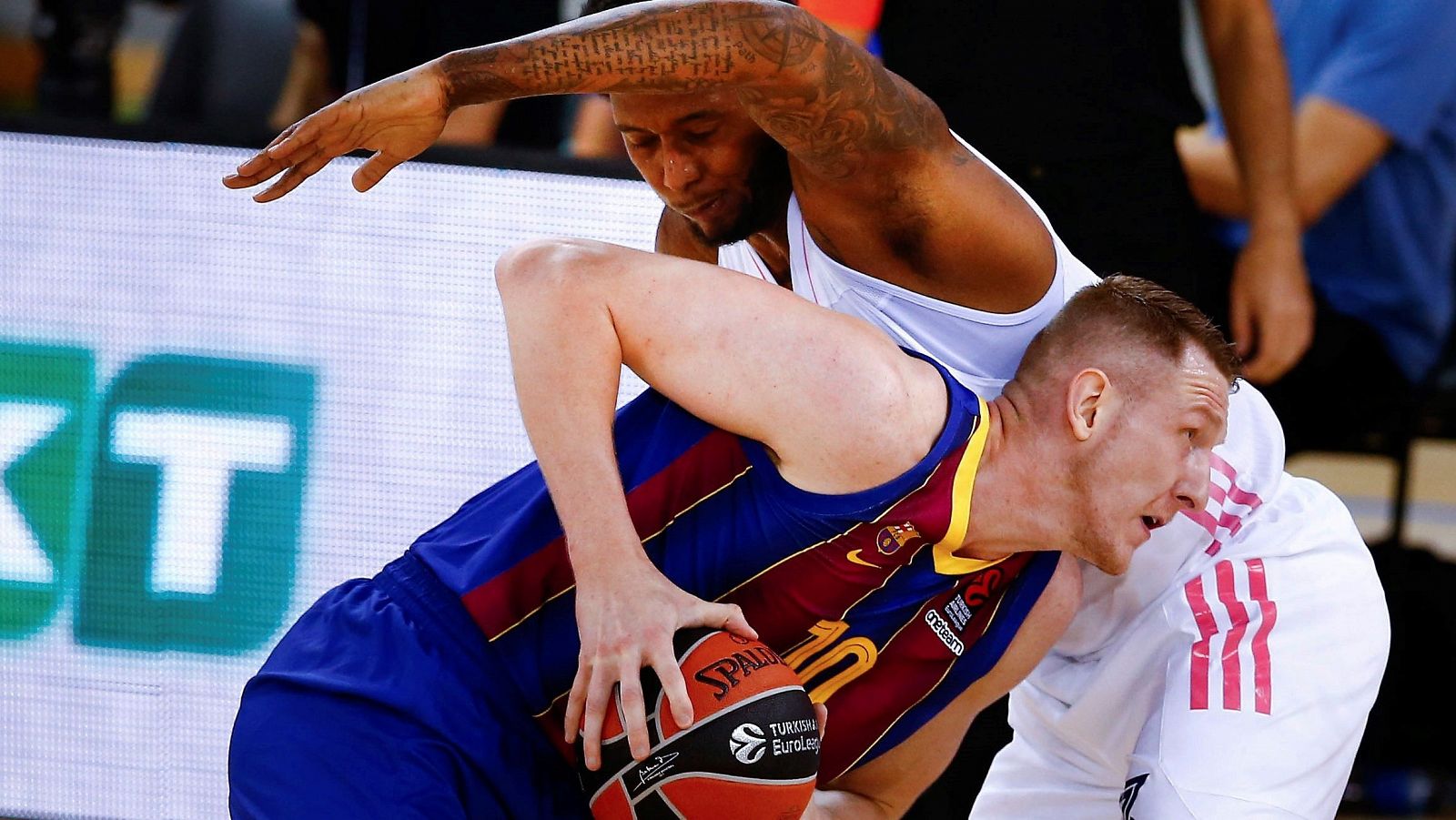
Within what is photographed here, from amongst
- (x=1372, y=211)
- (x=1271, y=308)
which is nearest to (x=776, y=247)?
(x=1271, y=308)

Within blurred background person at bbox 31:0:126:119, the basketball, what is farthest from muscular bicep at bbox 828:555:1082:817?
blurred background person at bbox 31:0:126:119

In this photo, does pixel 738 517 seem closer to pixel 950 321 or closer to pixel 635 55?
pixel 950 321

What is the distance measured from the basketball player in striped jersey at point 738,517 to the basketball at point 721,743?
0.04 meters

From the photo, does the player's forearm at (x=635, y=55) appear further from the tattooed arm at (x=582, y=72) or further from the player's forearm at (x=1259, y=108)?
the player's forearm at (x=1259, y=108)

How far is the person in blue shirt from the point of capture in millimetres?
3475

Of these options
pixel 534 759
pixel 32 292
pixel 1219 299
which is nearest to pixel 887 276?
pixel 534 759

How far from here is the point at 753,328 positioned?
186cm

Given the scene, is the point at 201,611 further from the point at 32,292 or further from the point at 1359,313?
the point at 1359,313

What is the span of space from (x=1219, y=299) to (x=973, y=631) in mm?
1482

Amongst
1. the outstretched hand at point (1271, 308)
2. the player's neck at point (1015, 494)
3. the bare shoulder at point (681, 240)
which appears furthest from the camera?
the outstretched hand at point (1271, 308)

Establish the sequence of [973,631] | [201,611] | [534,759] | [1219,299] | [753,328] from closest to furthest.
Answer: [753,328] → [534,759] → [973,631] → [201,611] → [1219,299]

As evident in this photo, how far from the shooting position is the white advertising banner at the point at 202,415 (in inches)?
Answer: 114
